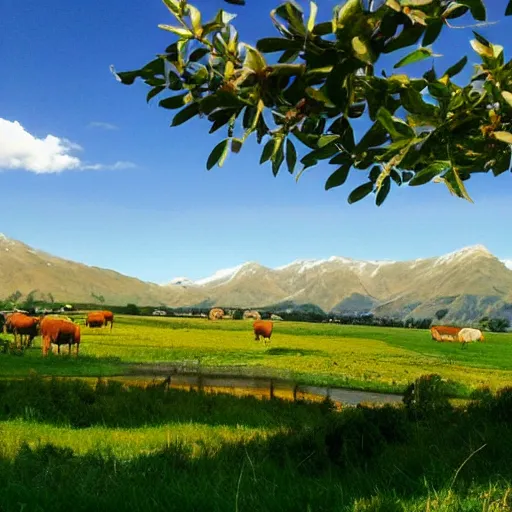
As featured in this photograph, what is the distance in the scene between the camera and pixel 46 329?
14.3m

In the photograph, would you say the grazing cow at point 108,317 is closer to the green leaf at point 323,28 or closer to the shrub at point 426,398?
the shrub at point 426,398

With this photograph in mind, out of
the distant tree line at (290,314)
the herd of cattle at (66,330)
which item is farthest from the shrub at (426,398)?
the distant tree line at (290,314)

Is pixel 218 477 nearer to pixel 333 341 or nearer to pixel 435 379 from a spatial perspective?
pixel 435 379

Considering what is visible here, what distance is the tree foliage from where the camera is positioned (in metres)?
1.71

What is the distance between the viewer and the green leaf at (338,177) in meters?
2.34

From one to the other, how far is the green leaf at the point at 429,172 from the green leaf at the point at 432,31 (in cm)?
46

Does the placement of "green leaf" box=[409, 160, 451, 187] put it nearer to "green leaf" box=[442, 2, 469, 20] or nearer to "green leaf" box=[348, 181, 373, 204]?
"green leaf" box=[348, 181, 373, 204]

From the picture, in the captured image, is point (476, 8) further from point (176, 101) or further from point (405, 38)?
point (176, 101)

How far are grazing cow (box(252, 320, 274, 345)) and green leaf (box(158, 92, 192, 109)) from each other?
13.0 m

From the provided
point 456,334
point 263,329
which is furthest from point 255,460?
point 456,334

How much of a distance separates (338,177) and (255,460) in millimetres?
2498

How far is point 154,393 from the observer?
926cm

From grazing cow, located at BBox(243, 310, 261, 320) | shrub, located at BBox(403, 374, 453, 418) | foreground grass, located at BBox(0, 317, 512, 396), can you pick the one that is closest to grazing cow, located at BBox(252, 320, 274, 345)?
foreground grass, located at BBox(0, 317, 512, 396)

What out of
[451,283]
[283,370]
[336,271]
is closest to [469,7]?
[283,370]
